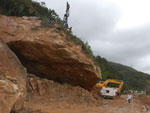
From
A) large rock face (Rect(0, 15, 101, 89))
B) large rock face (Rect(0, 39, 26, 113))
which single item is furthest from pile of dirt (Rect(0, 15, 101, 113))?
large rock face (Rect(0, 39, 26, 113))

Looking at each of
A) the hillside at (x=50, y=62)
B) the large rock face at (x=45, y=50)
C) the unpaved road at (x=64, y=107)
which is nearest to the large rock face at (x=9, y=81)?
the hillside at (x=50, y=62)

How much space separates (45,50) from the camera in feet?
29.5

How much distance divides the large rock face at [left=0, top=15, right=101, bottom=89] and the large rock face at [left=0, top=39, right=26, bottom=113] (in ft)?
12.5

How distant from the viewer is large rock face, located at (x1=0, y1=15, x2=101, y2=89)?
8.82m

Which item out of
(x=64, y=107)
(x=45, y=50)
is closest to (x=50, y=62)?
(x=45, y=50)

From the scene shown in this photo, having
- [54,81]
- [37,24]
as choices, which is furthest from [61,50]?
[54,81]

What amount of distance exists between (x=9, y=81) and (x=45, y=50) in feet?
15.2

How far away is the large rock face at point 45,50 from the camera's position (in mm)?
8820

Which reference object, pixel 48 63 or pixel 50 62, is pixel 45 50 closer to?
pixel 50 62

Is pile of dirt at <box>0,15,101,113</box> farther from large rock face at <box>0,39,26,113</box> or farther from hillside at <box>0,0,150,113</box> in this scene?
large rock face at <box>0,39,26,113</box>

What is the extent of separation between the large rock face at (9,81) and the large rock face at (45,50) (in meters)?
3.81

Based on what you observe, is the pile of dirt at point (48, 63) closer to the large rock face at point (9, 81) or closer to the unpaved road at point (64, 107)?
the unpaved road at point (64, 107)

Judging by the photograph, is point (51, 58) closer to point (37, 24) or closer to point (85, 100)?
point (37, 24)

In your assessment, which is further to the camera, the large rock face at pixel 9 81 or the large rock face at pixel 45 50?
the large rock face at pixel 45 50
